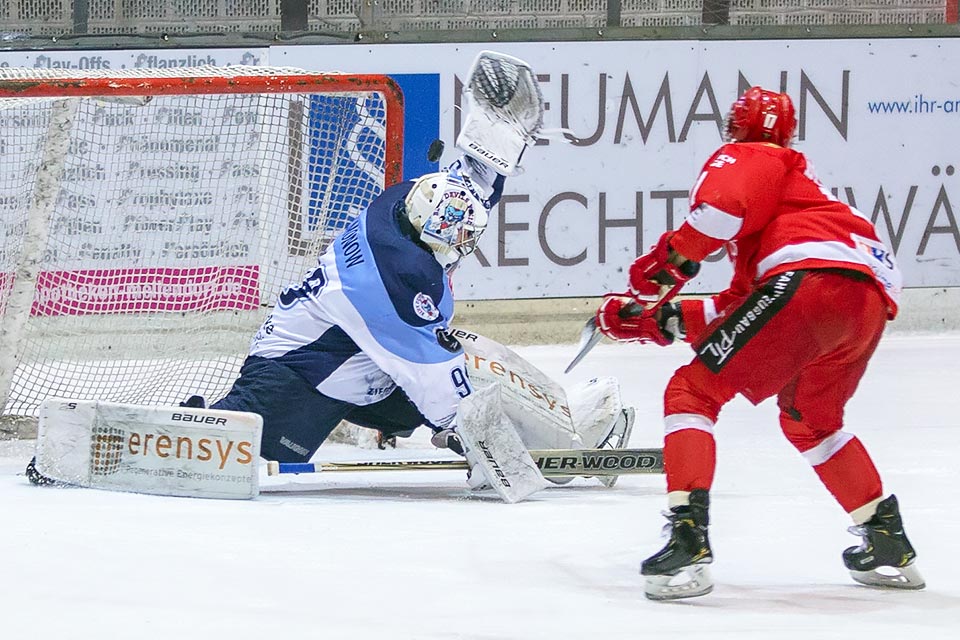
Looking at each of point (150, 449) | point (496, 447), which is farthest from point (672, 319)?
point (150, 449)

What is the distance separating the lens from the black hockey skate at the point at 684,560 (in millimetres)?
2734

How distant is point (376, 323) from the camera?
380 centimetres

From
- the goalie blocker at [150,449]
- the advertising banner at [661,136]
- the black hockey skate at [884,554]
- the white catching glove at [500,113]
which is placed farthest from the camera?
the advertising banner at [661,136]

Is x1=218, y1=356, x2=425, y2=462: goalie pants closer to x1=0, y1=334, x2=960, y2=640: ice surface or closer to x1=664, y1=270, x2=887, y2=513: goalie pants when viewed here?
x1=0, y1=334, x2=960, y2=640: ice surface

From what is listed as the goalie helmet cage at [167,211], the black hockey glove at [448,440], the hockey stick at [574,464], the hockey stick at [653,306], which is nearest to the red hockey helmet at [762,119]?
the hockey stick at [653,306]

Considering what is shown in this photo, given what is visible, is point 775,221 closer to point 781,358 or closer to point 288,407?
point 781,358

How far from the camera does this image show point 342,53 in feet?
21.2

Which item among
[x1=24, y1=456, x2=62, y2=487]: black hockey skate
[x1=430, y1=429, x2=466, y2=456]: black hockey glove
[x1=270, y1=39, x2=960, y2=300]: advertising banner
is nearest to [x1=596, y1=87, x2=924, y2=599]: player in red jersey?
[x1=430, y1=429, x2=466, y2=456]: black hockey glove

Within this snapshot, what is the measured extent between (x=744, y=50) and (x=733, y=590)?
14.1 ft

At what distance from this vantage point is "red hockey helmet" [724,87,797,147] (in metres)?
2.95

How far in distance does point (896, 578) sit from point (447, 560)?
34.4 inches

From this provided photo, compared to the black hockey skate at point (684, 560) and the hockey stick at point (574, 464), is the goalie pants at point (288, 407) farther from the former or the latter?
the black hockey skate at point (684, 560)

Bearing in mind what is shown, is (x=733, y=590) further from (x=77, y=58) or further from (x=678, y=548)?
(x=77, y=58)

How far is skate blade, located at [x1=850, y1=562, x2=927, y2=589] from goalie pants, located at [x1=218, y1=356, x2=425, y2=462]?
1.46 meters
